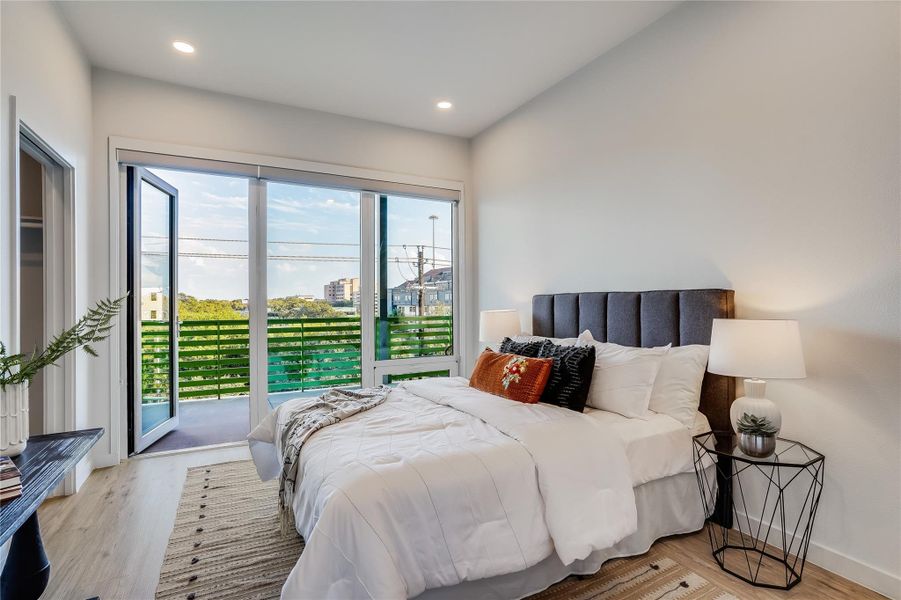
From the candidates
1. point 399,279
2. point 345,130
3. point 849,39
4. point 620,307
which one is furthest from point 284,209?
point 849,39

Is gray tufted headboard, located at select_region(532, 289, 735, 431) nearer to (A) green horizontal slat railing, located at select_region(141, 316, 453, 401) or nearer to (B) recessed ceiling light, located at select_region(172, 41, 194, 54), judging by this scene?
(A) green horizontal slat railing, located at select_region(141, 316, 453, 401)

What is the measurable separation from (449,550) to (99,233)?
3351 mm

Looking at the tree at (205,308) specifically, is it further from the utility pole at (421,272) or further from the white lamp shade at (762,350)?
the white lamp shade at (762,350)

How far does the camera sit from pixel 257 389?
3.85 meters

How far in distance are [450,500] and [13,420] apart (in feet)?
5.20

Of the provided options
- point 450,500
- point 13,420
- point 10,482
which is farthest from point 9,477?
point 450,500

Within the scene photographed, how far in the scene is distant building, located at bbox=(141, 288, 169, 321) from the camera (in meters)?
3.60

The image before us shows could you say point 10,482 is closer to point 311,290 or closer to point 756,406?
point 756,406

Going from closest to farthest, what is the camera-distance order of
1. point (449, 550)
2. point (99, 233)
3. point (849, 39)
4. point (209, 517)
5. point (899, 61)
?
point (449, 550), point (899, 61), point (849, 39), point (209, 517), point (99, 233)

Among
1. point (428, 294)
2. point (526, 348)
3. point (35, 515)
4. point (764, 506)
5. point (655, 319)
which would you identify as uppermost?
point (428, 294)

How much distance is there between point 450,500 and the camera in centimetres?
154

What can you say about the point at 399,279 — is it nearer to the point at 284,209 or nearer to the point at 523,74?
the point at 284,209

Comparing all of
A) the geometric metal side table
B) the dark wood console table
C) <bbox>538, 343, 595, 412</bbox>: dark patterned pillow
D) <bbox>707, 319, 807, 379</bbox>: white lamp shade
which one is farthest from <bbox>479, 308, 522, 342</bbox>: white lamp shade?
the dark wood console table

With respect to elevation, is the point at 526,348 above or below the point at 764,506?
above
